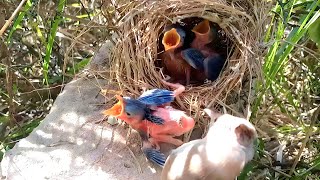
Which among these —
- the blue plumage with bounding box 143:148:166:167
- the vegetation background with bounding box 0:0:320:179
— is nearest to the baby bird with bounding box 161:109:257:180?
the blue plumage with bounding box 143:148:166:167

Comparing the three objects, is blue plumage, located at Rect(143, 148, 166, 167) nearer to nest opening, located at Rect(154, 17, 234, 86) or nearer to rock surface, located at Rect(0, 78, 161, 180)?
rock surface, located at Rect(0, 78, 161, 180)

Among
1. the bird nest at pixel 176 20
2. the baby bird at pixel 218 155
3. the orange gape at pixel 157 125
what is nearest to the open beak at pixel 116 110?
the orange gape at pixel 157 125

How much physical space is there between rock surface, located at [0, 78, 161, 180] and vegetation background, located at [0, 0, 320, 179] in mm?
105

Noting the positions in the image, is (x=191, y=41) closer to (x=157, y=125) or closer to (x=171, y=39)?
(x=171, y=39)

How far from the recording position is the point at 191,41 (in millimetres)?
1729

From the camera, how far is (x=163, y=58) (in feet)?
5.48

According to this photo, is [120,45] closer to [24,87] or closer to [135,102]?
[135,102]

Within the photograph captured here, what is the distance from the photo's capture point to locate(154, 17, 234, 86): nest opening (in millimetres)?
1608

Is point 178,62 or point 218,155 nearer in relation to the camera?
point 218,155

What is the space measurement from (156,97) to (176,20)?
278 millimetres

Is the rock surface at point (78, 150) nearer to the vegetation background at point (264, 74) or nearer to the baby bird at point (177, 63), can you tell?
the vegetation background at point (264, 74)

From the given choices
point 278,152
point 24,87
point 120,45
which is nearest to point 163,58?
point 120,45

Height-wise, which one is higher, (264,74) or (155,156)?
(264,74)

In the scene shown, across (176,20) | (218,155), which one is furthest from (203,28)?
(218,155)
